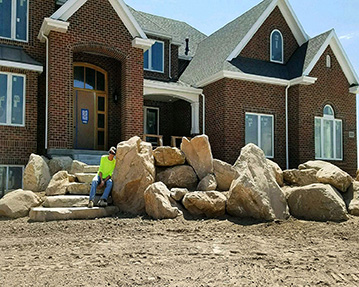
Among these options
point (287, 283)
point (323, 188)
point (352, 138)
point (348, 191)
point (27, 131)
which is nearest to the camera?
point (287, 283)

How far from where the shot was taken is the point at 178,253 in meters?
5.72

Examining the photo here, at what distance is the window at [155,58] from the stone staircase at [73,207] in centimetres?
931

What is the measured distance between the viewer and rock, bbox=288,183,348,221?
8406 millimetres

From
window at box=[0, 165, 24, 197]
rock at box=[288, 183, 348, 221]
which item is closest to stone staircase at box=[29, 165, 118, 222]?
window at box=[0, 165, 24, 197]

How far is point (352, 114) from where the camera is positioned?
18078 mm

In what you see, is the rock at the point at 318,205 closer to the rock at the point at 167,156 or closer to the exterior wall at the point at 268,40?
the rock at the point at 167,156

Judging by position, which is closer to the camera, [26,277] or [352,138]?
[26,277]

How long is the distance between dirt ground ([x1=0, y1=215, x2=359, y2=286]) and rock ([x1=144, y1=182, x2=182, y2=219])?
0.22 m

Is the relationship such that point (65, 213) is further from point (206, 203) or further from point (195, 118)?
point (195, 118)

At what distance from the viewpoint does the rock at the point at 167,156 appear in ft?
32.2

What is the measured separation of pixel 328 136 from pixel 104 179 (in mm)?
11982

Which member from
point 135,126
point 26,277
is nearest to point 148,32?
point 135,126

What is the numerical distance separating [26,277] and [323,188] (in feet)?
21.2

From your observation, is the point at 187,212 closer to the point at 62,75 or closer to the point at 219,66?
the point at 62,75
